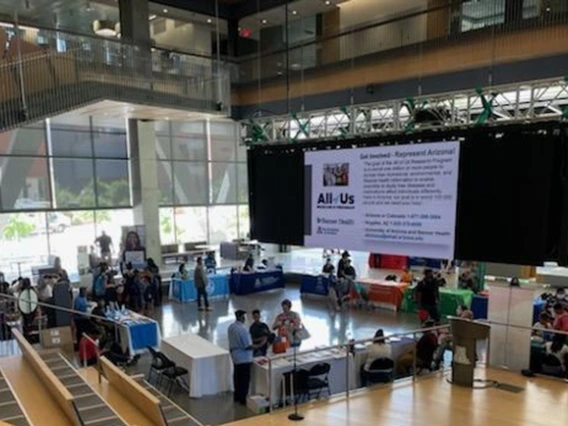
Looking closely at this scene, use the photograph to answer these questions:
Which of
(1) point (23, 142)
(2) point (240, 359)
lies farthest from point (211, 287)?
(1) point (23, 142)

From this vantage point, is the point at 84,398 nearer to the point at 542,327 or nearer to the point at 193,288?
the point at 542,327

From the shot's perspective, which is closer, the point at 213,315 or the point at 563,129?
the point at 563,129

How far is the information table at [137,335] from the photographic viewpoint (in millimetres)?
10469

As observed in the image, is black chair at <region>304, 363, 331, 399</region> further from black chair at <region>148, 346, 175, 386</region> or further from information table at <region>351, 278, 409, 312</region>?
information table at <region>351, 278, 409, 312</region>

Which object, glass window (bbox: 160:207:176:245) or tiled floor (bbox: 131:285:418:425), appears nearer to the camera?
tiled floor (bbox: 131:285:418:425)

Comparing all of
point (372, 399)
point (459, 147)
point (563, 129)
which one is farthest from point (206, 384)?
point (563, 129)

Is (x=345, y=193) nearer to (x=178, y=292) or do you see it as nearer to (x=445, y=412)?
(x=445, y=412)

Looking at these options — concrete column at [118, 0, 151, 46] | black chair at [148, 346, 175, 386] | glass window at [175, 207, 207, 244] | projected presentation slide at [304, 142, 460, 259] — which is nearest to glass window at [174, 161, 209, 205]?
glass window at [175, 207, 207, 244]

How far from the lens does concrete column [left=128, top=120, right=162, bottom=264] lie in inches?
758

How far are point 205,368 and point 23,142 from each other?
12106mm

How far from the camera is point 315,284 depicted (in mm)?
16172

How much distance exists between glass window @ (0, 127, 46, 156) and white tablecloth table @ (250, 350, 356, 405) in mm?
12427

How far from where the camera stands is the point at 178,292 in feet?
51.4

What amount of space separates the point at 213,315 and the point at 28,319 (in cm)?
450
